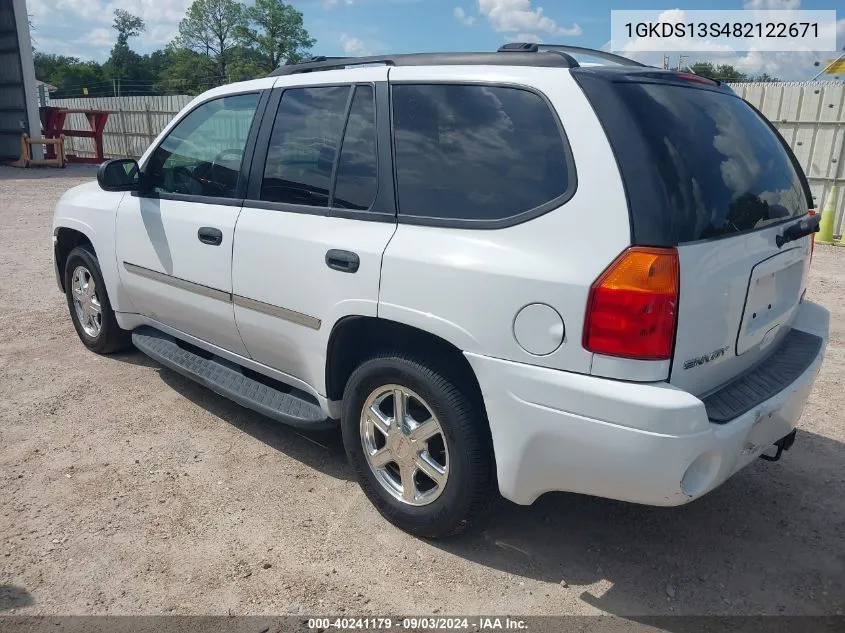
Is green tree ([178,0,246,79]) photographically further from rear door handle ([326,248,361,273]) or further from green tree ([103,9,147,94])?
rear door handle ([326,248,361,273])

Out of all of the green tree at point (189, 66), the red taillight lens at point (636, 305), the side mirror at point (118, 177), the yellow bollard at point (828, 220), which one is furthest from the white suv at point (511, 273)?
the green tree at point (189, 66)

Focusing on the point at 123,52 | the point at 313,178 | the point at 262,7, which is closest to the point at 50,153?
the point at 313,178

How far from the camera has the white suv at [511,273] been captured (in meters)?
2.31

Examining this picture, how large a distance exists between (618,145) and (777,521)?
199cm

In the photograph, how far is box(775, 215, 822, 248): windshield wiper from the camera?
2.78m

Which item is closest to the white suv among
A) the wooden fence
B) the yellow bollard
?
the yellow bollard

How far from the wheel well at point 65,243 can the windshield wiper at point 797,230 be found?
434cm

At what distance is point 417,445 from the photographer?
293 cm

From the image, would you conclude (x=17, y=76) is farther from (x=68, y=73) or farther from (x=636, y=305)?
(x=68, y=73)

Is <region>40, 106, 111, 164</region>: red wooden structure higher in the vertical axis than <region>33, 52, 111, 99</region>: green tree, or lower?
lower

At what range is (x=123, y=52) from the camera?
295 feet

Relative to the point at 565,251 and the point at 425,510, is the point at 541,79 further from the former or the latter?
the point at 425,510

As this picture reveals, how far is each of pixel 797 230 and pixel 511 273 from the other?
1.36m

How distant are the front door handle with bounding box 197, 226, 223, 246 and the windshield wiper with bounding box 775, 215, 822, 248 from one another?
261cm
